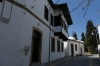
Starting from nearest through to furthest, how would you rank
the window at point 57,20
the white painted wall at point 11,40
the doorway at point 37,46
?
the white painted wall at point 11,40, the doorway at point 37,46, the window at point 57,20

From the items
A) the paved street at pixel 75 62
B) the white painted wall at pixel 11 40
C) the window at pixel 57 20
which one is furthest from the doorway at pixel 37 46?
the window at pixel 57 20

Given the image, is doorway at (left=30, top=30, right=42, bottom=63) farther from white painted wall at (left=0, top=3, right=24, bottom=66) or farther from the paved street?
white painted wall at (left=0, top=3, right=24, bottom=66)

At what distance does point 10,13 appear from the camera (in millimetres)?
6469

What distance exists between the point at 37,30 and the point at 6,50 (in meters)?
3.68

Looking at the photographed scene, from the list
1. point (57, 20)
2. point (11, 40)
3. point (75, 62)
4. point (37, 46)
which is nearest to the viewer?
point (11, 40)

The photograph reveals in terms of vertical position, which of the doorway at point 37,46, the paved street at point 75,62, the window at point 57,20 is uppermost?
the window at point 57,20

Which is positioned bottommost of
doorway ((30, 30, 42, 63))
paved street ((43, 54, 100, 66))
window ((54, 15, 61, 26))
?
paved street ((43, 54, 100, 66))

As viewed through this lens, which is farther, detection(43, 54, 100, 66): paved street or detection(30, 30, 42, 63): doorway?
detection(43, 54, 100, 66): paved street

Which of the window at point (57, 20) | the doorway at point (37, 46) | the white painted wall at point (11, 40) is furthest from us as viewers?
the window at point (57, 20)

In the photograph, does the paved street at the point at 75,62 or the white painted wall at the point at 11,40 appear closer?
the white painted wall at the point at 11,40

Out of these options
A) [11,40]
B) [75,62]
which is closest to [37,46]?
[11,40]

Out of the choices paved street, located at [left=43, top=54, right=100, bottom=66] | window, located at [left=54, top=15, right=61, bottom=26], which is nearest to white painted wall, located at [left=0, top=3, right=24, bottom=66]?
paved street, located at [left=43, top=54, right=100, bottom=66]

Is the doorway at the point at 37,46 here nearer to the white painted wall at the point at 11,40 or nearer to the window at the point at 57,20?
the white painted wall at the point at 11,40

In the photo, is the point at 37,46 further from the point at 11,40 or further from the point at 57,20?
the point at 57,20
